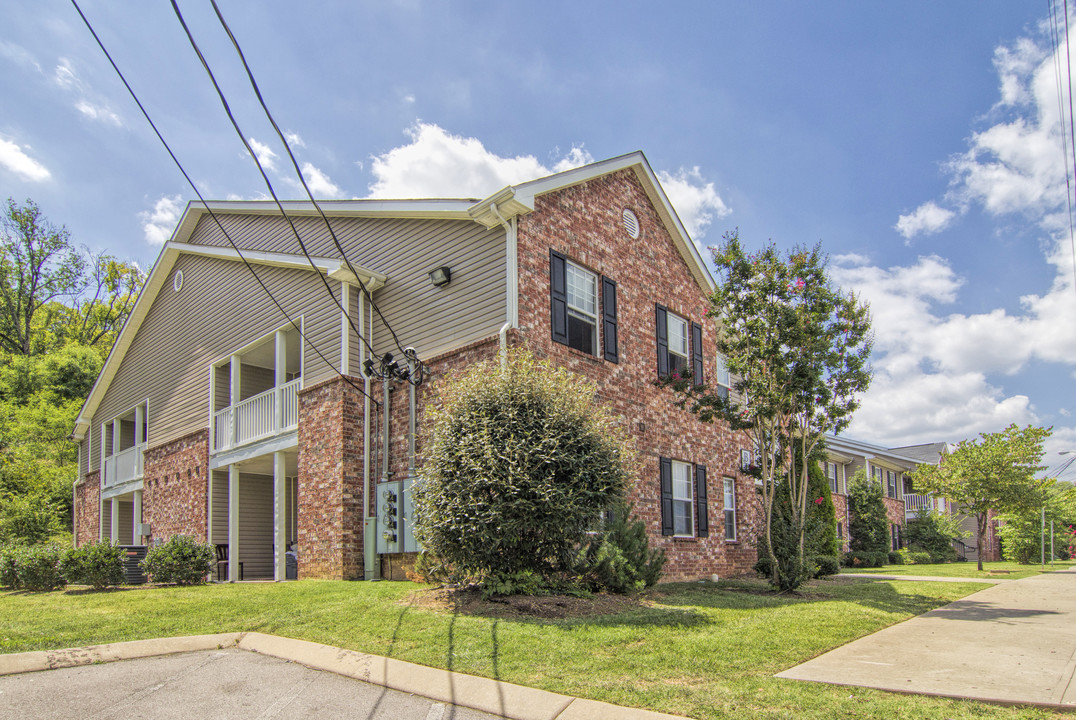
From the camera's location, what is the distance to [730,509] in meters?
17.1

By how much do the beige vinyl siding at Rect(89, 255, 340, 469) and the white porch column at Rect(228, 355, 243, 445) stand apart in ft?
1.29

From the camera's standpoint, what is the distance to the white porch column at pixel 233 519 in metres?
16.5

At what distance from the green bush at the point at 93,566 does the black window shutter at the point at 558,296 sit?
868 centimetres

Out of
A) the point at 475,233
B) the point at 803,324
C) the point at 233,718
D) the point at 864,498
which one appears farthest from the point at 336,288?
the point at 864,498

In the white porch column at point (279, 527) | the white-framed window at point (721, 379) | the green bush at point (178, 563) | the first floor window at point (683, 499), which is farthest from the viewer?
the white-framed window at point (721, 379)

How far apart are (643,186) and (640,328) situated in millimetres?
3306

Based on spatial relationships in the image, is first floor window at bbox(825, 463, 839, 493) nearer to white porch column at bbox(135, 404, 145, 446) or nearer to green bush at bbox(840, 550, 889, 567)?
green bush at bbox(840, 550, 889, 567)

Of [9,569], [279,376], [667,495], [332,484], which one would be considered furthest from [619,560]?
[9,569]

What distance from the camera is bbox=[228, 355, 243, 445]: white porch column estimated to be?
1742 centimetres

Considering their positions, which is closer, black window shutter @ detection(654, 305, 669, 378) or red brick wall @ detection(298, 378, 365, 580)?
red brick wall @ detection(298, 378, 365, 580)

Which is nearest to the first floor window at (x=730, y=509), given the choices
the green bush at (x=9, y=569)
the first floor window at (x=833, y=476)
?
the first floor window at (x=833, y=476)

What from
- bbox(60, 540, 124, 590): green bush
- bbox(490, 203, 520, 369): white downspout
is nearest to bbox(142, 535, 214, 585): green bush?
bbox(60, 540, 124, 590): green bush

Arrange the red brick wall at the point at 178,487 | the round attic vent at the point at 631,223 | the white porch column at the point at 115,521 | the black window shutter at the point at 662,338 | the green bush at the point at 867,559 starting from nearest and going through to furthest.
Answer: the round attic vent at the point at 631,223
the black window shutter at the point at 662,338
the red brick wall at the point at 178,487
the white porch column at the point at 115,521
the green bush at the point at 867,559

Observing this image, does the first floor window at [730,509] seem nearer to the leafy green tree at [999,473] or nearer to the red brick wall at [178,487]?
the leafy green tree at [999,473]
